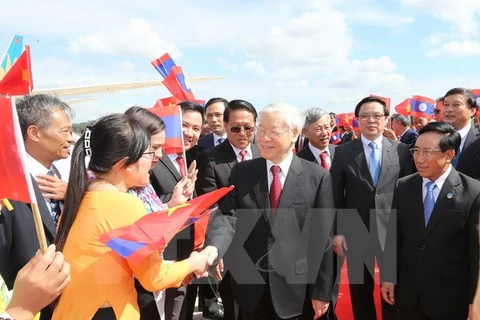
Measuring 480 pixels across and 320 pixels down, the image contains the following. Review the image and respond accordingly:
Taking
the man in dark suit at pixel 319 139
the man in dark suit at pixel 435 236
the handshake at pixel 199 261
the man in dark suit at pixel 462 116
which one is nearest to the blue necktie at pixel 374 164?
the man in dark suit at pixel 319 139

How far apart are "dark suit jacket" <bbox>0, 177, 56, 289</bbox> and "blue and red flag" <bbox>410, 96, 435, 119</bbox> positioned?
6.80 meters

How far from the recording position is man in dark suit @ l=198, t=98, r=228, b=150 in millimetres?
5266

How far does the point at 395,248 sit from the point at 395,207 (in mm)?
275

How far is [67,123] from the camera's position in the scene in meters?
2.80

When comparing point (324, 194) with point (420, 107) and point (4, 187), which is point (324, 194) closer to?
point (4, 187)

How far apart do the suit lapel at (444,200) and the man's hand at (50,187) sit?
2.19 m

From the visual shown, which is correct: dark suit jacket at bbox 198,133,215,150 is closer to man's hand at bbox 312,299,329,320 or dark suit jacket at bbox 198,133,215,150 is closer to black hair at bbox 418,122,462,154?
black hair at bbox 418,122,462,154

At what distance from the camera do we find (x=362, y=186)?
12.8 ft

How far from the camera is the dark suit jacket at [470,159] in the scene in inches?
160

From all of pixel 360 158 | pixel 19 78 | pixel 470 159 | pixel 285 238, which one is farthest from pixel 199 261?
pixel 470 159

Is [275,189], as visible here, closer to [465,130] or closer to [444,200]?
[444,200]

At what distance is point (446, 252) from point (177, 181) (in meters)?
1.92

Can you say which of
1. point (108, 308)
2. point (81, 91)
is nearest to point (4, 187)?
point (108, 308)

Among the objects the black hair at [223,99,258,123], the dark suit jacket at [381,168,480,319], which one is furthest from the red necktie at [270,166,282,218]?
the black hair at [223,99,258,123]
